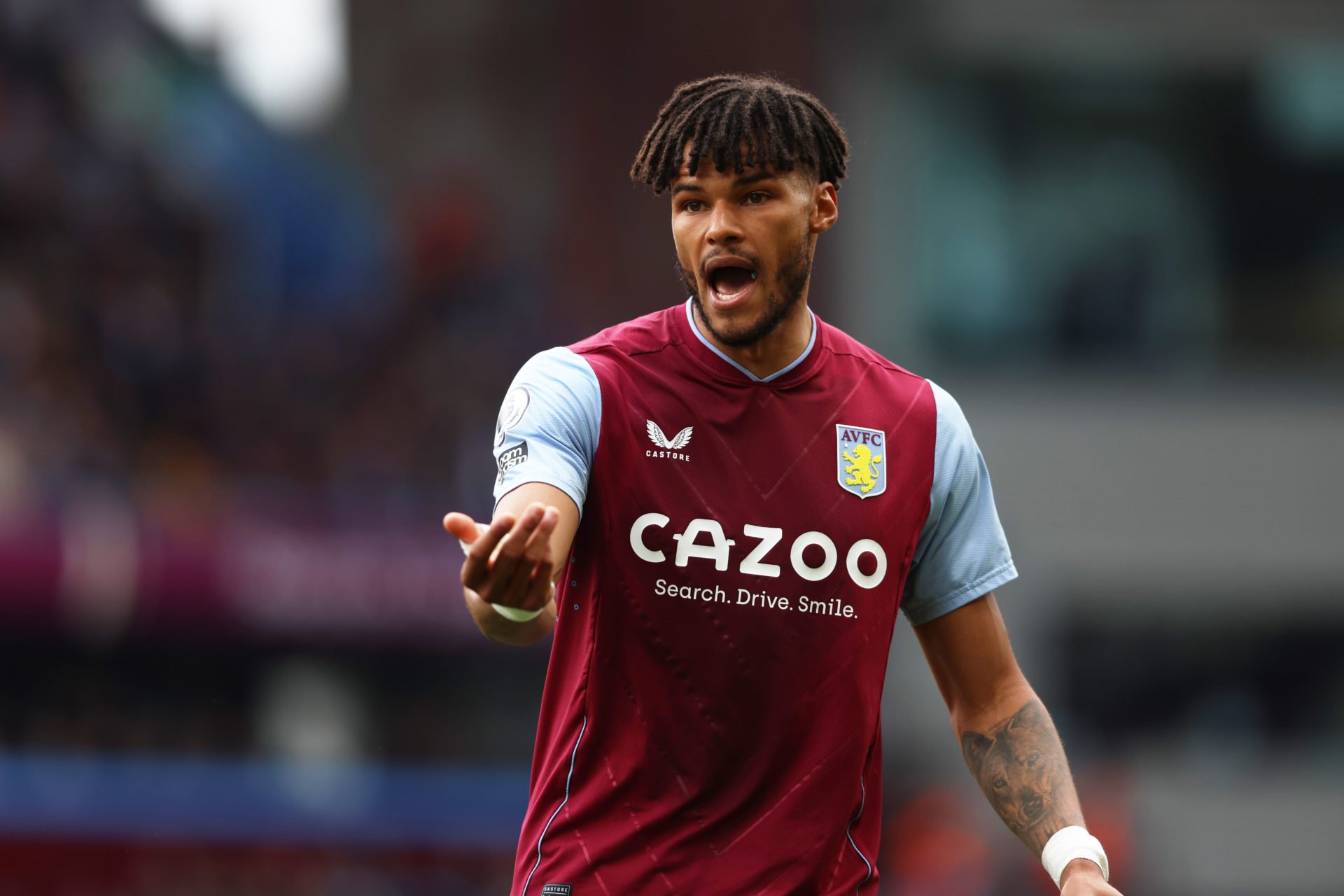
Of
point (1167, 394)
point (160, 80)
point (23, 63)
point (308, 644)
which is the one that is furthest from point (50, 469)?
point (1167, 394)

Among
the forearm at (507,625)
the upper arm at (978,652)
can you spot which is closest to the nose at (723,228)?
the forearm at (507,625)

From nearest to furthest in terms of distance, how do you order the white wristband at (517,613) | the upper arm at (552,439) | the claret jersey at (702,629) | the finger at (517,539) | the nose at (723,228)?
the finger at (517,539) → the white wristband at (517,613) → the upper arm at (552,439) → the claret jersey at (702,629) → the nose at (723,228)

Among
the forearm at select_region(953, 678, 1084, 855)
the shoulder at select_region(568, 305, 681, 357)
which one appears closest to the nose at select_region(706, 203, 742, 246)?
the shoulder at select_region(568, 305, 681, 357)

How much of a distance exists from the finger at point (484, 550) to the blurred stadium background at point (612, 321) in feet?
32.5

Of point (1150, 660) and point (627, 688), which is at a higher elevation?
point (627, 688)

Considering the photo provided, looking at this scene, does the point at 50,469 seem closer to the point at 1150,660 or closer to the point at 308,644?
the point at 308,644

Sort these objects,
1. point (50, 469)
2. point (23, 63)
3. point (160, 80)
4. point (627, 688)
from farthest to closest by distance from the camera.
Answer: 1. point (160, 80)
2. point (23, 63)
3. point (50, 469)
4. point (627, 688)

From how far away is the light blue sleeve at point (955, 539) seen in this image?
400cm

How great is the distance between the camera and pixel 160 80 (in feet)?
58.6

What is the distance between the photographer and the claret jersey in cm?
362

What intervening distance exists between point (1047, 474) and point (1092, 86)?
410 centimetres

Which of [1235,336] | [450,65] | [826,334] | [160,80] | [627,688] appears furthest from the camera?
[450,65]

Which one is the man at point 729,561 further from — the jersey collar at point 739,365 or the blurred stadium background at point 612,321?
the blurred stadium background at point 612,321

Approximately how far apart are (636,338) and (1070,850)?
1.43 m
